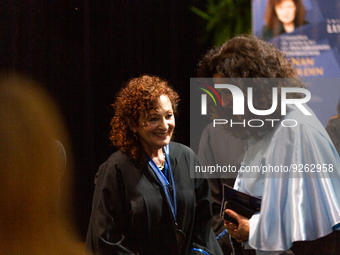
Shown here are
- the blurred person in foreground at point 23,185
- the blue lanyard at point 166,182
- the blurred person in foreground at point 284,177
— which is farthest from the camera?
the blue lanyard at point 166,182

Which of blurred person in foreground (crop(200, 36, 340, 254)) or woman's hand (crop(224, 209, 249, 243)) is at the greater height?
blurred person in foreground (crop(200, 36, 340, 254))

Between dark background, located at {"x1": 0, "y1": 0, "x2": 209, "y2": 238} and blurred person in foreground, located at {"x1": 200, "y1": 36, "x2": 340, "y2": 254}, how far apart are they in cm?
86

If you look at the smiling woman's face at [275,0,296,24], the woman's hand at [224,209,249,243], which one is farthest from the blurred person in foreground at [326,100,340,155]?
the woman's hand at [224,209,249,243]

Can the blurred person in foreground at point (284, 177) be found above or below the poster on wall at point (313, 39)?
below

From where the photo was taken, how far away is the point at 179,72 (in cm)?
255

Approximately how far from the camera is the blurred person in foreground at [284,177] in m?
1.56

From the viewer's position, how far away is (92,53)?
2408mm

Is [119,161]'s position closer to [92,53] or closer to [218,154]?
[218,154]

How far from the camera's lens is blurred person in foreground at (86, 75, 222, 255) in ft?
5.66

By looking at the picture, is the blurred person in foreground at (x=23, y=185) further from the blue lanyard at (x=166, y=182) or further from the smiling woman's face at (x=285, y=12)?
the smiling woman's face at (x=285, y=12)

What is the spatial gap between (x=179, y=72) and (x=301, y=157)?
1.26m

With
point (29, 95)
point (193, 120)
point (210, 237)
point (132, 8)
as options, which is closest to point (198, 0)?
point (132, 8)

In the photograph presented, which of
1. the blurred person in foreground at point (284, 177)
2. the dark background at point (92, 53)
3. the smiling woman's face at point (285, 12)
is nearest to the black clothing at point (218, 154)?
the dark background at point (92, 53)

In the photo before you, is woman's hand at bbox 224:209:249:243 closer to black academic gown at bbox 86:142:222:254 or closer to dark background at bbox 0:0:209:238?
black academic gown at bbox 86:142:222:254
